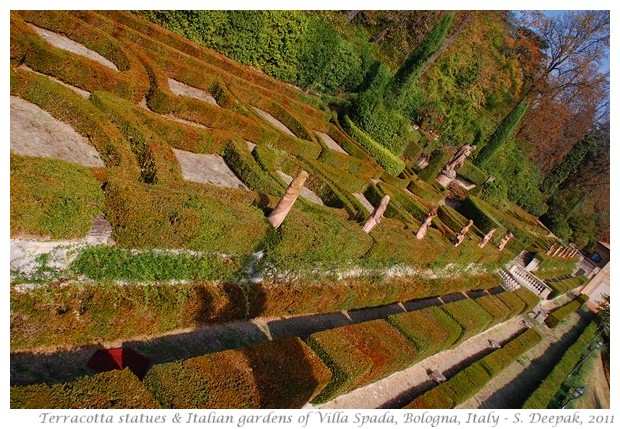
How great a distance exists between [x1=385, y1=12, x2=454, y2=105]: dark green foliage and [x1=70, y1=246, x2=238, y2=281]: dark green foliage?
2330cm

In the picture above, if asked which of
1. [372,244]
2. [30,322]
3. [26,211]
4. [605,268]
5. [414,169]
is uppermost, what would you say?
[605,268]

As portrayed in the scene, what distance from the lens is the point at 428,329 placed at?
12.6m

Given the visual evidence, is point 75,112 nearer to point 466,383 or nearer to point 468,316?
point 466,383

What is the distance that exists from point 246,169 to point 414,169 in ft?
68.7

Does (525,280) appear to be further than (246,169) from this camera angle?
Yes

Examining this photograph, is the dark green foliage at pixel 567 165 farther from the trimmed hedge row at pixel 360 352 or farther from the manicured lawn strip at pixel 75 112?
the manicured lawn strip at pixel 75 112

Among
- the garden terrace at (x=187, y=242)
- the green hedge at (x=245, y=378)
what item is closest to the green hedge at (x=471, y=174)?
the garden terrace at (x=187, y=242)

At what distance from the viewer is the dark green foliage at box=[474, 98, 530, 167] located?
4084 centimetres

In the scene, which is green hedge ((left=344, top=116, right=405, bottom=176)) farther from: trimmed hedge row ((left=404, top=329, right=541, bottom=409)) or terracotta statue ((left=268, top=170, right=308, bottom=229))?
terracotta statue ((left=268, top=170, right=308, bottom=229))

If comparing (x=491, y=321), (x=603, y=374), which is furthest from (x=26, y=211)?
A: (x=603, y=374)

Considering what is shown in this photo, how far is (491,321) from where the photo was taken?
17469 mm

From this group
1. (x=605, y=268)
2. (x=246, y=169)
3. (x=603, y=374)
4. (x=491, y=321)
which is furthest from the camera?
(x=605, y=268)

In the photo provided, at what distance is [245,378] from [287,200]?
167 inches

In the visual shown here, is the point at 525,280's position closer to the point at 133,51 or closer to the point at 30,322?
the point at 133,51
